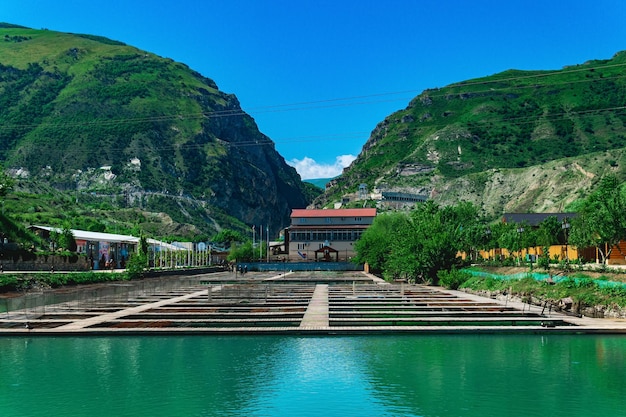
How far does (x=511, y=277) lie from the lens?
4241 cm

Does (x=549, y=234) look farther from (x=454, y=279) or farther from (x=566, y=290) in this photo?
(x=566, y=290)

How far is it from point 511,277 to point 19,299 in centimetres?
3468

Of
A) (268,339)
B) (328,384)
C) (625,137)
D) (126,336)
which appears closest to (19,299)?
(126,336)

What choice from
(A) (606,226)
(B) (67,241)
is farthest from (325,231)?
(A) (606,226)

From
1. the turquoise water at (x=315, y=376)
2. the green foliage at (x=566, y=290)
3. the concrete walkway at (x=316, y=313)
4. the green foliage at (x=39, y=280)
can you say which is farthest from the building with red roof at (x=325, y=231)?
the turquoise water at (x=315, y=376)

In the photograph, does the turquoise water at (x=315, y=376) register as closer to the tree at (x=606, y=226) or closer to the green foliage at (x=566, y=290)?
the green foliage at (x=566, y=290)

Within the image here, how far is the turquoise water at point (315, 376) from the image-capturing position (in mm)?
14352

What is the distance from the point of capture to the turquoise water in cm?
1435

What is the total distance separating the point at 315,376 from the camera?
55.9 ft

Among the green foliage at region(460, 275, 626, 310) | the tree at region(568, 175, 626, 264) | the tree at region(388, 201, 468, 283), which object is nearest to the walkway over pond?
the green foliage at region(460, 275, 626, 310)

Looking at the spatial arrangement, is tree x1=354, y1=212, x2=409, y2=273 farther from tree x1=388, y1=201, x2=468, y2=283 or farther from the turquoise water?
the turquoise water

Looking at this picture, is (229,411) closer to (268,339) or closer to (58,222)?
(268,339)

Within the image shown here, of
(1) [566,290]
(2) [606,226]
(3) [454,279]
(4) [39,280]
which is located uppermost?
(2) [606,226]

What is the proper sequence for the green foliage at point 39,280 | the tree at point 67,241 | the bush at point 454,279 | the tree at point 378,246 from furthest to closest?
the tree at point 378,246, the tree at point 67,241, the bush at point 454,279, the green foliage at point 39,280
